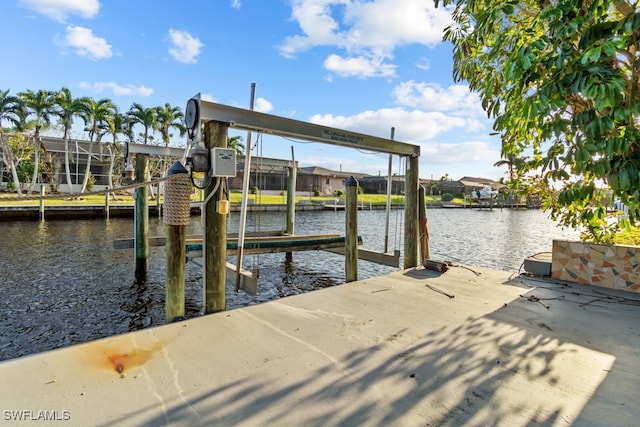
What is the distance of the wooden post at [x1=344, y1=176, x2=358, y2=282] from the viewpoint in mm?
5633

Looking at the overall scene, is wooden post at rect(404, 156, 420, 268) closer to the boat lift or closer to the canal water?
the boat lift

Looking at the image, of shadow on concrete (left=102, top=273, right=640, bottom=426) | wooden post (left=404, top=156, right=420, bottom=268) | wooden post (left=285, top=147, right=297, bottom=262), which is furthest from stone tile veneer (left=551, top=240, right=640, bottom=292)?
wooden post (left=285, top=147, right=297, bottom=262)

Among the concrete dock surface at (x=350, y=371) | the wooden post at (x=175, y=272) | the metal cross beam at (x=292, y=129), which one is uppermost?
the metal cross beam at (x=292, y=129)

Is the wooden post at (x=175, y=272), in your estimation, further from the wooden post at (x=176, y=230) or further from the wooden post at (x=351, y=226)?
the wooden post at (x=351, y=226)

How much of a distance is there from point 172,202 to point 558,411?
3803 millimetres

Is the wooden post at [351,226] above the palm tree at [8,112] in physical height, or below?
below

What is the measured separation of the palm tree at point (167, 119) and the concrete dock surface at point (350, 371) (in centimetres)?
3255

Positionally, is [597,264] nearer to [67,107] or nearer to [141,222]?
[141,222]

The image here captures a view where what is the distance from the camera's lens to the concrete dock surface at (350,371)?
2143 mm

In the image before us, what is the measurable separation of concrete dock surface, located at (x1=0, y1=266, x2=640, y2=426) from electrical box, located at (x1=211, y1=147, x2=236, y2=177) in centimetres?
159

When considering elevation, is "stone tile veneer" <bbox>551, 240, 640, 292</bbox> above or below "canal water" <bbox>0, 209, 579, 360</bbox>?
above

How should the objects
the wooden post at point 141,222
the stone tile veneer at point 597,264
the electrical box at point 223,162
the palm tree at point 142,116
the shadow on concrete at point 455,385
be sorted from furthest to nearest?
the palm tree at point 142,116
the wooden post at point 141,222
the stone tile veneer at point 597,264
the electrical box at point 223,162
the shadow on concrete at point 455,385

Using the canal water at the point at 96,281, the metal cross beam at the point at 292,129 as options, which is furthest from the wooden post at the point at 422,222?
the metal cross beam at the point at 292,129

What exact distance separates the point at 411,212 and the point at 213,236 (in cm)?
381
